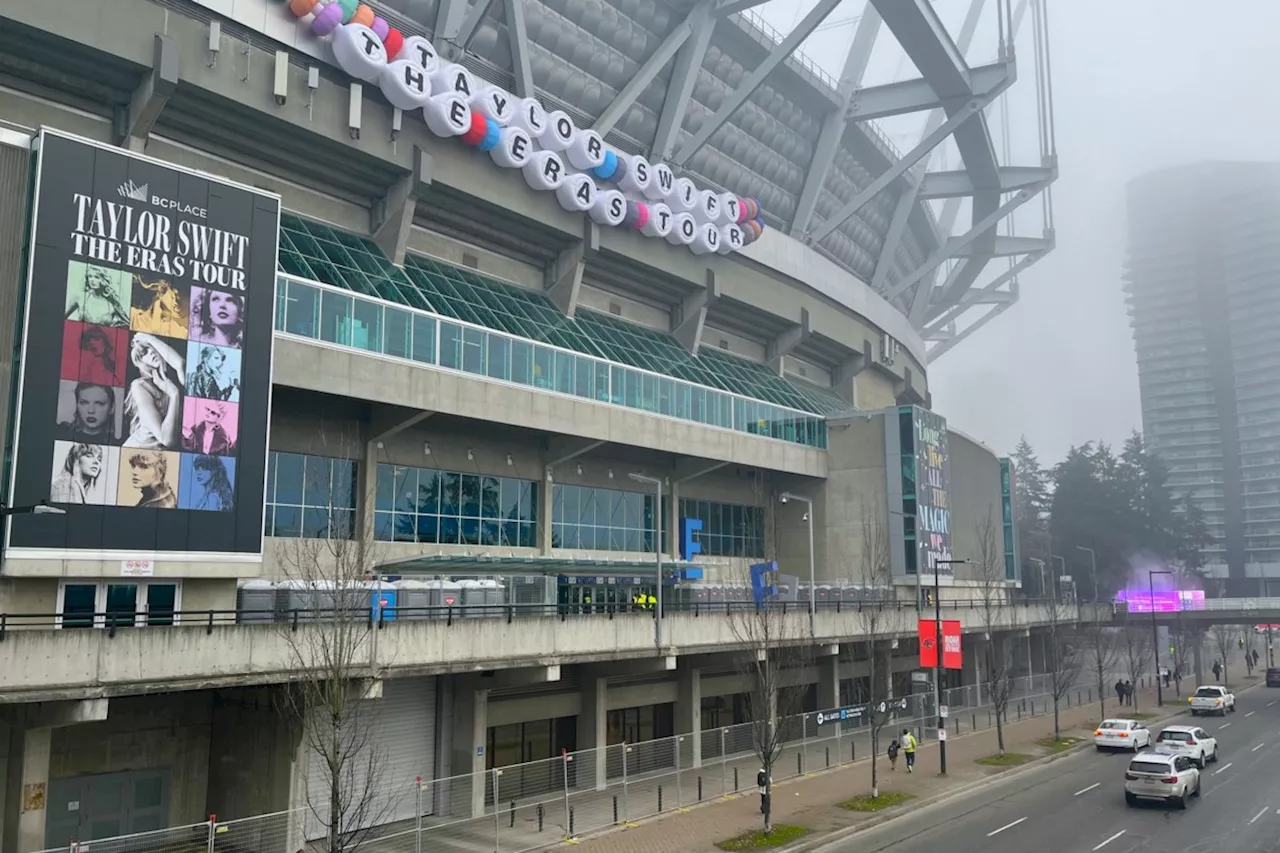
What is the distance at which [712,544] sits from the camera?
5703 centimetres

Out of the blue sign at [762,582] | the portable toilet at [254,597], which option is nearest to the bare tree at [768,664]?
the blue sign at [762,582]

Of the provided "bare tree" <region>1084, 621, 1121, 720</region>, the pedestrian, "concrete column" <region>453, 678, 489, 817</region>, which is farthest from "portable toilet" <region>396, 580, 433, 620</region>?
"bare tree" <region>1084, 621, 1121, 720</region>

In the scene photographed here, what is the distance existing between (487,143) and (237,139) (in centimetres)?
990

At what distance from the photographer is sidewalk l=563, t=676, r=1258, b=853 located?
88.6 ft

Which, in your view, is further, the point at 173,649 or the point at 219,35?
the point at 219,35

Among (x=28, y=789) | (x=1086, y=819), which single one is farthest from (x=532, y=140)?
(x=1086, y=819)

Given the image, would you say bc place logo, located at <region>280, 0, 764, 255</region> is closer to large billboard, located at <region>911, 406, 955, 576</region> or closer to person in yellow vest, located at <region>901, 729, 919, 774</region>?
large billboard, located at <region>911, 406, 955, 576</region>

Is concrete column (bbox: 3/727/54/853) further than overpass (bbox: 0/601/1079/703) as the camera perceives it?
Yes

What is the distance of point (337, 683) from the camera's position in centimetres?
1970

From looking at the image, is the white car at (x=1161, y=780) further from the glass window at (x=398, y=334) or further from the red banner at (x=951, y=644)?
the glass window at (x=398, y=334)

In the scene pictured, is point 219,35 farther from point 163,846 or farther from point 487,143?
point 163,846

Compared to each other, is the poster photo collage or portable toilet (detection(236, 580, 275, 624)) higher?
the poster photo collage

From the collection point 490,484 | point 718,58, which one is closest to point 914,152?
point 718,58

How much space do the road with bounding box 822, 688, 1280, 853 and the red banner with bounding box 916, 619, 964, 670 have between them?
15.3 feet
